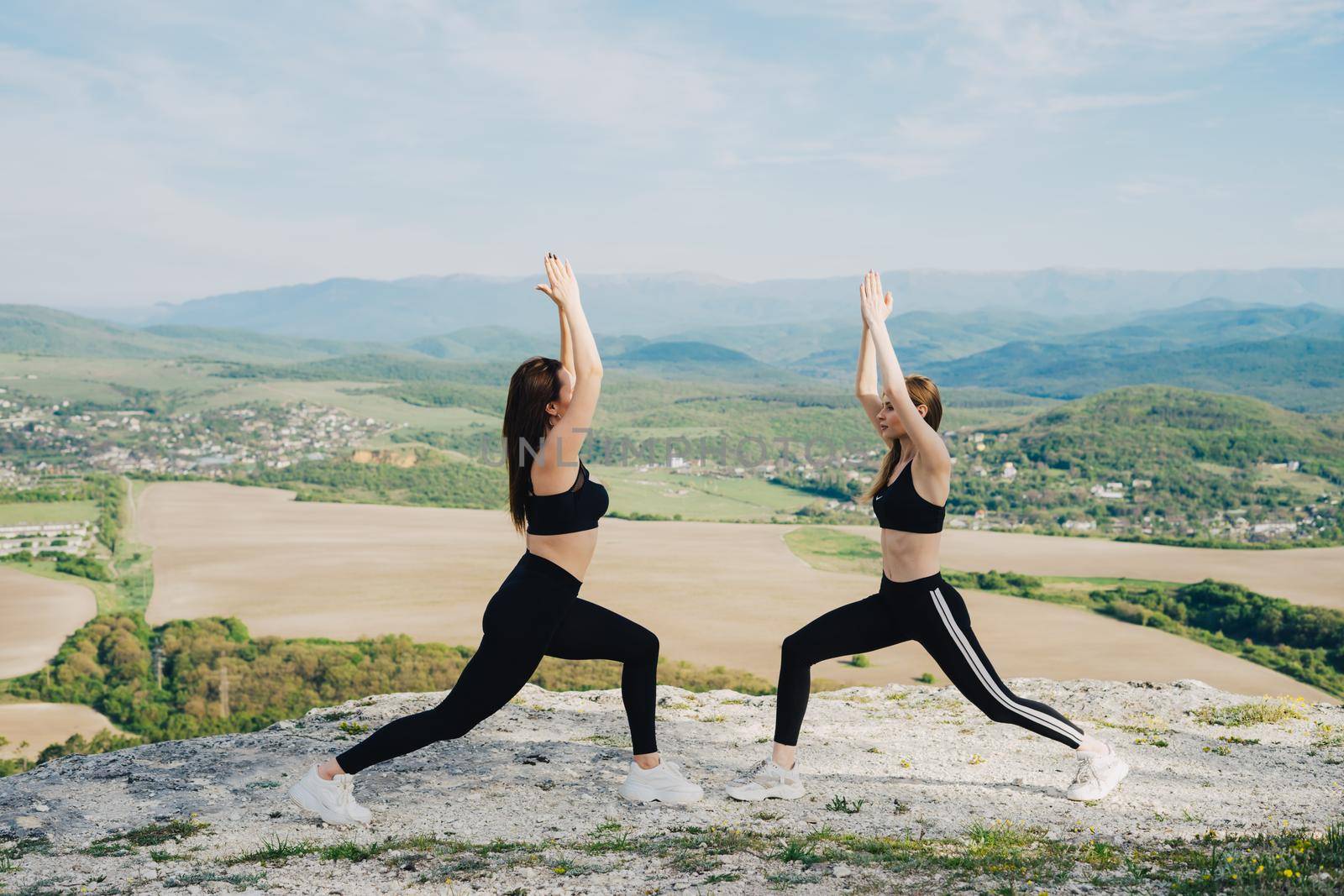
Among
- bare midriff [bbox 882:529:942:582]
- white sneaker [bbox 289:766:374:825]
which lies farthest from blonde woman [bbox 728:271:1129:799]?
white sneaker [bbox 289:766:374:825]

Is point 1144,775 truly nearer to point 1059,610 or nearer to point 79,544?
point 1059,610

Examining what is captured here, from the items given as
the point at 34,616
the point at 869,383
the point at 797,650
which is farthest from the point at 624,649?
the point at 34,616

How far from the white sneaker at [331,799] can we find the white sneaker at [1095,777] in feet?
14.8

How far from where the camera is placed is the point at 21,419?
12388 centimetres

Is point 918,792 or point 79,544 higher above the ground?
point 918,792

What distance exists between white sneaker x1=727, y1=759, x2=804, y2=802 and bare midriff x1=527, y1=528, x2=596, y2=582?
193 centimetres

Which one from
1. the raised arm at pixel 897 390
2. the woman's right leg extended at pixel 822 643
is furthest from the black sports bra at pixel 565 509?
the raised arm at pixel 897 390

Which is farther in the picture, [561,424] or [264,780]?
[264,780]

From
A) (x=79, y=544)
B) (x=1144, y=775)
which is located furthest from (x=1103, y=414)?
(x=1144, y=775)

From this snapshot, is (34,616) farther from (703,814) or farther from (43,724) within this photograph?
(703,814)

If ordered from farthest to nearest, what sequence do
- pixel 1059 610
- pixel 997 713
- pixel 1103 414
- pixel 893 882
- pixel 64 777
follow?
pixel 1103 414 → pixel 1059 610 → pixel 64 777 → pixel 997 713 → pixel 893 882

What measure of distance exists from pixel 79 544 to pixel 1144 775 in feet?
230

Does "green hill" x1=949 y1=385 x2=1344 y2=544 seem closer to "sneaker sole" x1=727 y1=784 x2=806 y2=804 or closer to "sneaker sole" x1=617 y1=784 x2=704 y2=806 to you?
"sneaker sole" x1=727 y1=784 x2=806 y2=804

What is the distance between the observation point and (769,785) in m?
6.31
